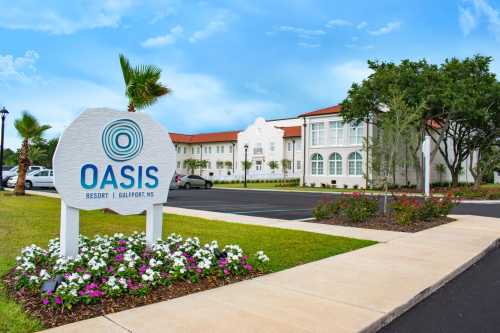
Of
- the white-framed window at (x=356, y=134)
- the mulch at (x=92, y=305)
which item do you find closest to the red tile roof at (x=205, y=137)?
the white-framed window at (x=356, y=134)

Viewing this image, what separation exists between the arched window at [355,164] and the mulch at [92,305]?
124 ft

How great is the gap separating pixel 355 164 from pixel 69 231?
128 ft

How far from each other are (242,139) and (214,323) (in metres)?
62.9

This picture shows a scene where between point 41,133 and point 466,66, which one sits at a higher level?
point 466,66

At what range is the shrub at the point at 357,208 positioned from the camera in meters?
12.6

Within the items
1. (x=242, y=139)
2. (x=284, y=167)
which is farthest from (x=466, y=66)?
(x=242, y=139)

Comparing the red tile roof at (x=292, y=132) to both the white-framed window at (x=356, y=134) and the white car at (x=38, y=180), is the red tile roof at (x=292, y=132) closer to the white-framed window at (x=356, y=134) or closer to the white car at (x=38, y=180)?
the white-framed window at (x=356, y=134)

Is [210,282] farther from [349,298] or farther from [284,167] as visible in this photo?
[284,167]

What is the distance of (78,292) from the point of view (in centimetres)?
453

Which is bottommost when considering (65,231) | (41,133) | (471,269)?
(471,269)

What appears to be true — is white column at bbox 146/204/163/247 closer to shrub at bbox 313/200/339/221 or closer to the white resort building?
shrub at bbox 313/200/339/221

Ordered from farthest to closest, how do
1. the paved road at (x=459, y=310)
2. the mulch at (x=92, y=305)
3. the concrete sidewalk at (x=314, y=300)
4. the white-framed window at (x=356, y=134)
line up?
the white-framed window at (x=356, y=134) < the paved road at (x=459, y=310) < the mulch at (x=92, y=305) < the concrete sidewalk at (x=314, y=300)

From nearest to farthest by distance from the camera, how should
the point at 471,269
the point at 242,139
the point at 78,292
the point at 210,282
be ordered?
1. the point at 78,292
2. the point at 210,282
3. the point at 471,269
4. the point at 242,139

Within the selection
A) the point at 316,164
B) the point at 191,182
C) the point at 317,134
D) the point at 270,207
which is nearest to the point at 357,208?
the point at 270,207
